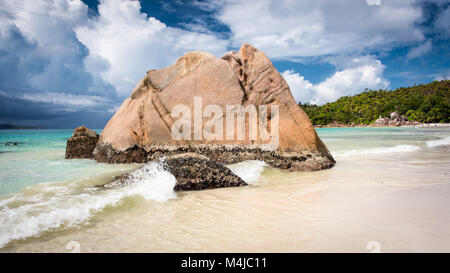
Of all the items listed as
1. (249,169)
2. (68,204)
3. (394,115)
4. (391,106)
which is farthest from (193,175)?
(391,106)

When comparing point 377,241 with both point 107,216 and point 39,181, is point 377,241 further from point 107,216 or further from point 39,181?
point 39,181

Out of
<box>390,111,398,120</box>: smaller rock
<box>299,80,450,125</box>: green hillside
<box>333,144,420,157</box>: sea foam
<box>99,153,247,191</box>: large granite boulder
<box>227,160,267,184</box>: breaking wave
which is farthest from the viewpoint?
<box>390,111,398,120</box>: smaller rock

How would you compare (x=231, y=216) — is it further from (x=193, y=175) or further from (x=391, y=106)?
(x=391, y=106)

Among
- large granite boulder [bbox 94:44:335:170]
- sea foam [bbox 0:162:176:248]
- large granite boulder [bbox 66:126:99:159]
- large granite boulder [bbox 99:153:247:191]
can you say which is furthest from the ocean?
large granite boulder [bbox 66:126:99:159]

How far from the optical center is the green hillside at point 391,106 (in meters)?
65.1

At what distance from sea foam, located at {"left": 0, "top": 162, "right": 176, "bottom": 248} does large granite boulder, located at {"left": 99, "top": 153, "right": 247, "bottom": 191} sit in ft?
0.28

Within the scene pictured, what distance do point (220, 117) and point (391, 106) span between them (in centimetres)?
8482

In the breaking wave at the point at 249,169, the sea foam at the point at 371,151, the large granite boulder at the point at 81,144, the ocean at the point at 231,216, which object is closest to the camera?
the ocean at the point at 231,216

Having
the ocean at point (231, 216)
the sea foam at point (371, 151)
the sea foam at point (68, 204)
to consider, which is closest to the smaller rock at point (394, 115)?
the sea foam at point (371, 151)

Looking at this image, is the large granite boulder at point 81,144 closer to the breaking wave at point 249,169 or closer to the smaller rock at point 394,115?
the breaking wave at point 249,169

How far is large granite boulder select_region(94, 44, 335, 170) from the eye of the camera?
235 inches

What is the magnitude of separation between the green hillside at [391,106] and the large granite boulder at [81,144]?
7683 centimetres

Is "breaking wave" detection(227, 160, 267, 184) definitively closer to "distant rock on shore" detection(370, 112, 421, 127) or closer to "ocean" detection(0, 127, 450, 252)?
"ocean" detection(0, 127, 450, 252)
